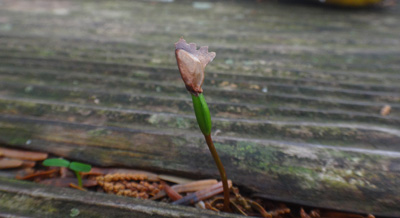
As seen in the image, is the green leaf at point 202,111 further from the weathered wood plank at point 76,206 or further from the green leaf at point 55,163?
the green leaf at point 55,163

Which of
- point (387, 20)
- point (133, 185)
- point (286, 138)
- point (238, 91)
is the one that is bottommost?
point (133, 185)

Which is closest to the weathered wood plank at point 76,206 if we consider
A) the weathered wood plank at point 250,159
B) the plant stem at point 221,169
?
the plant stem at point 221,169

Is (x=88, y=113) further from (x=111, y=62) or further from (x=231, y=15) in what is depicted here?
(x=231, y=15)

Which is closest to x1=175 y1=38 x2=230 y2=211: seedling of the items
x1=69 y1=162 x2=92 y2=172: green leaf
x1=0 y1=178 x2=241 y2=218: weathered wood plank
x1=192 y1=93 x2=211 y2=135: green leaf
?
x1=192 y1=93 x2=211 y2=135: green leaf

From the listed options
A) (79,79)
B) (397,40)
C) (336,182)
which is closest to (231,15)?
(397,40)

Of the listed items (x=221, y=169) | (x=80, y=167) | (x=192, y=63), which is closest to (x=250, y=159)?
(x=221, y=169)

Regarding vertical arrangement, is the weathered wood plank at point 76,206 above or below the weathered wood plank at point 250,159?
below
